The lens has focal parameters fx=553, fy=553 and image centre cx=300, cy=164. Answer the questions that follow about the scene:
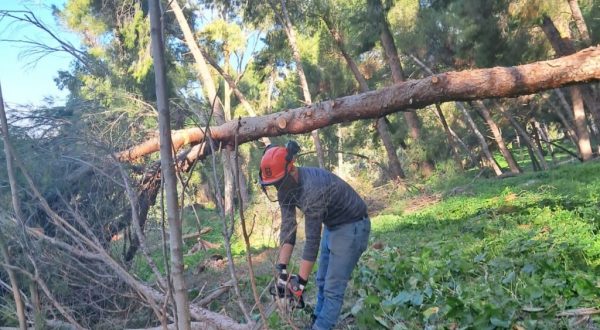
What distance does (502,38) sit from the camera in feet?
44.3

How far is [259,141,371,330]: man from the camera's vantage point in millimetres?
3664

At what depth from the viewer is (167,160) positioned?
2148 mm

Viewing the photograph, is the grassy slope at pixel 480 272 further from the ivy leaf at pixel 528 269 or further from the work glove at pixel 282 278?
the work glove at pixel 282 278

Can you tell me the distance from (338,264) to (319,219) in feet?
1.42

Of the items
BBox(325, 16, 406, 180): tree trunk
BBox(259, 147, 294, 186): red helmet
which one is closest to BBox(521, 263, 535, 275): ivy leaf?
BBox(259, 147, 294, 186): red helmet

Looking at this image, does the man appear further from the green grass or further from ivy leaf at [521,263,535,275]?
ivy leaf at [521,263,535,275]

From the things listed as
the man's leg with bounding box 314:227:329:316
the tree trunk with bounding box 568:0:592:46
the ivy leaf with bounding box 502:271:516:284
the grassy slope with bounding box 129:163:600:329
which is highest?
the tree trunk with bounding box 568:0:592:46

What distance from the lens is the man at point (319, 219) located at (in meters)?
3.66

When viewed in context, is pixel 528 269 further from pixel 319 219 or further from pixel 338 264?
pixel 319 219

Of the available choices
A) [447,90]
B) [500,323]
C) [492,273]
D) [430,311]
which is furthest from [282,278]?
[447,90]

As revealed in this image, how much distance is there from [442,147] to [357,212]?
17721 millimetres

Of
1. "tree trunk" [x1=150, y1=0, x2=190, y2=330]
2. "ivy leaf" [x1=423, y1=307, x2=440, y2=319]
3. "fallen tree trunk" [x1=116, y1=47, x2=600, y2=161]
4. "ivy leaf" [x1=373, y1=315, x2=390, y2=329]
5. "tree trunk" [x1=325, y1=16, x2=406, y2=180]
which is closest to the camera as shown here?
"tree trunk" [x1=150, y1=0, x2=190, y2=330]

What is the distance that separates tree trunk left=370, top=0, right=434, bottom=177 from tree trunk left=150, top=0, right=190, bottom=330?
14.6 metres

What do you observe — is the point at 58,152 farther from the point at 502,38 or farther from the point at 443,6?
the point at 443,6
